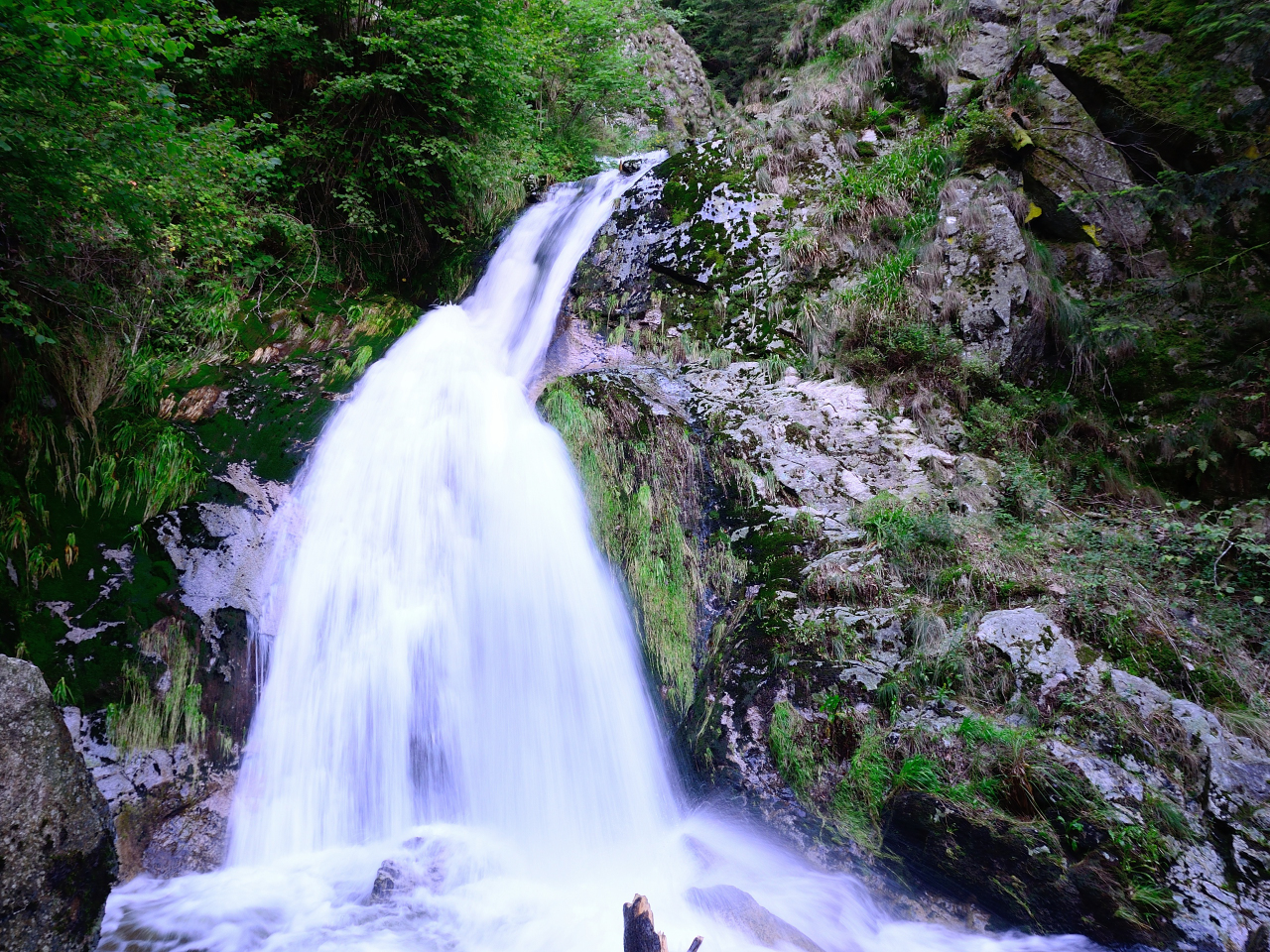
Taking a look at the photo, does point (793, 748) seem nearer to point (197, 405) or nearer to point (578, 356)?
point (578, 356)

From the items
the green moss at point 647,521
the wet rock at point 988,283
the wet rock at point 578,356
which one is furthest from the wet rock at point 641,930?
the wet rock at point 988,283

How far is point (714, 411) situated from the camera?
593 cm

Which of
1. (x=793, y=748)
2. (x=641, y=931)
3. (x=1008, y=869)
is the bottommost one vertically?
(x=1008, y=869)

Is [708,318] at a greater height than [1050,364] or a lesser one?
greater

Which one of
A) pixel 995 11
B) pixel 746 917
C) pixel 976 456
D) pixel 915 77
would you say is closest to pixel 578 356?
pixel 976 456

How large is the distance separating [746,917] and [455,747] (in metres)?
2.32

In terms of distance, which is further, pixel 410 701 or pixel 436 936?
pixel 410 701

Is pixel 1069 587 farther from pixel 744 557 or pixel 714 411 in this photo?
pixel 714 411

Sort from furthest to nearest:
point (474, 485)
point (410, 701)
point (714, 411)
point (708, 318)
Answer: point (708, 318)
point (714, 411)
point (474, 485)
point (410, 701)

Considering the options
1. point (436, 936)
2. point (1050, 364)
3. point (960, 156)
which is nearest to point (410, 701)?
point (436, 936)

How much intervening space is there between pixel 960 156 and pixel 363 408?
7.39 meters

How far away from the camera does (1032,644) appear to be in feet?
12.0

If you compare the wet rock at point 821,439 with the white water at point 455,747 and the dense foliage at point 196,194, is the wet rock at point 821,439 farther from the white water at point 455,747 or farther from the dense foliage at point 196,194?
the dense foliage at point 196,194

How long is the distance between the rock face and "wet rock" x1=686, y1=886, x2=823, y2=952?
3008 mm
